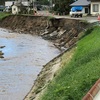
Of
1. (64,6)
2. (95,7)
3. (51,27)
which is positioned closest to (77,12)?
(95,7)

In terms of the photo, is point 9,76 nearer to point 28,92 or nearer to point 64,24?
point 28,92

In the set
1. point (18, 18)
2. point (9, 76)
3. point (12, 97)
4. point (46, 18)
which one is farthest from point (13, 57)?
point (18, 18)

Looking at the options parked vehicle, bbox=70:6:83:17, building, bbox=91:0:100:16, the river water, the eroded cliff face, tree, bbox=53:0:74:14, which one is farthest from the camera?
tree, bbox=53:0:74:14

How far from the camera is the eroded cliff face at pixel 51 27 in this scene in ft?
158

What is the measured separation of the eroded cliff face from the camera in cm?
4825

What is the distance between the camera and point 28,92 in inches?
846

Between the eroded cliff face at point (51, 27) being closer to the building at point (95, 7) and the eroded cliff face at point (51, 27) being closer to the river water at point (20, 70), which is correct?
the river water at point (20, 70)

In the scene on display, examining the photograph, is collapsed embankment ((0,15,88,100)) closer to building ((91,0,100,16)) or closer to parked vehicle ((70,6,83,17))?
parked vehicle ((70,6,83,17))

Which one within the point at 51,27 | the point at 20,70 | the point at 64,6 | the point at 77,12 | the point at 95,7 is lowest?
the point at 51,27

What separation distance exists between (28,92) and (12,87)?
2140mm

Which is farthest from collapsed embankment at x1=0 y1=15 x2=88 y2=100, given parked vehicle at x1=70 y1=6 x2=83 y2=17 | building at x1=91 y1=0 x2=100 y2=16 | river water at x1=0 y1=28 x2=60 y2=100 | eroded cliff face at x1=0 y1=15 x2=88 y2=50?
building at x1=91 y1=0 x2=100 y2=16

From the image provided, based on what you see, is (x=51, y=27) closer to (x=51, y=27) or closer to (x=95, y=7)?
(x=51, y=27)

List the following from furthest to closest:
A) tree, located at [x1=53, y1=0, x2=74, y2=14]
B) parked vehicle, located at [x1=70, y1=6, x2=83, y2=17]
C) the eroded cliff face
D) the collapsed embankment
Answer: tree, located at [x1=53, y1=0, x2=74, y2=14] → parked vehicle, located at [x1=70, y1=6, x2=83, y2=17] → the eroded cliff face → the collapsed embankment

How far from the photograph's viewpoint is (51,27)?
6216 centimetres
